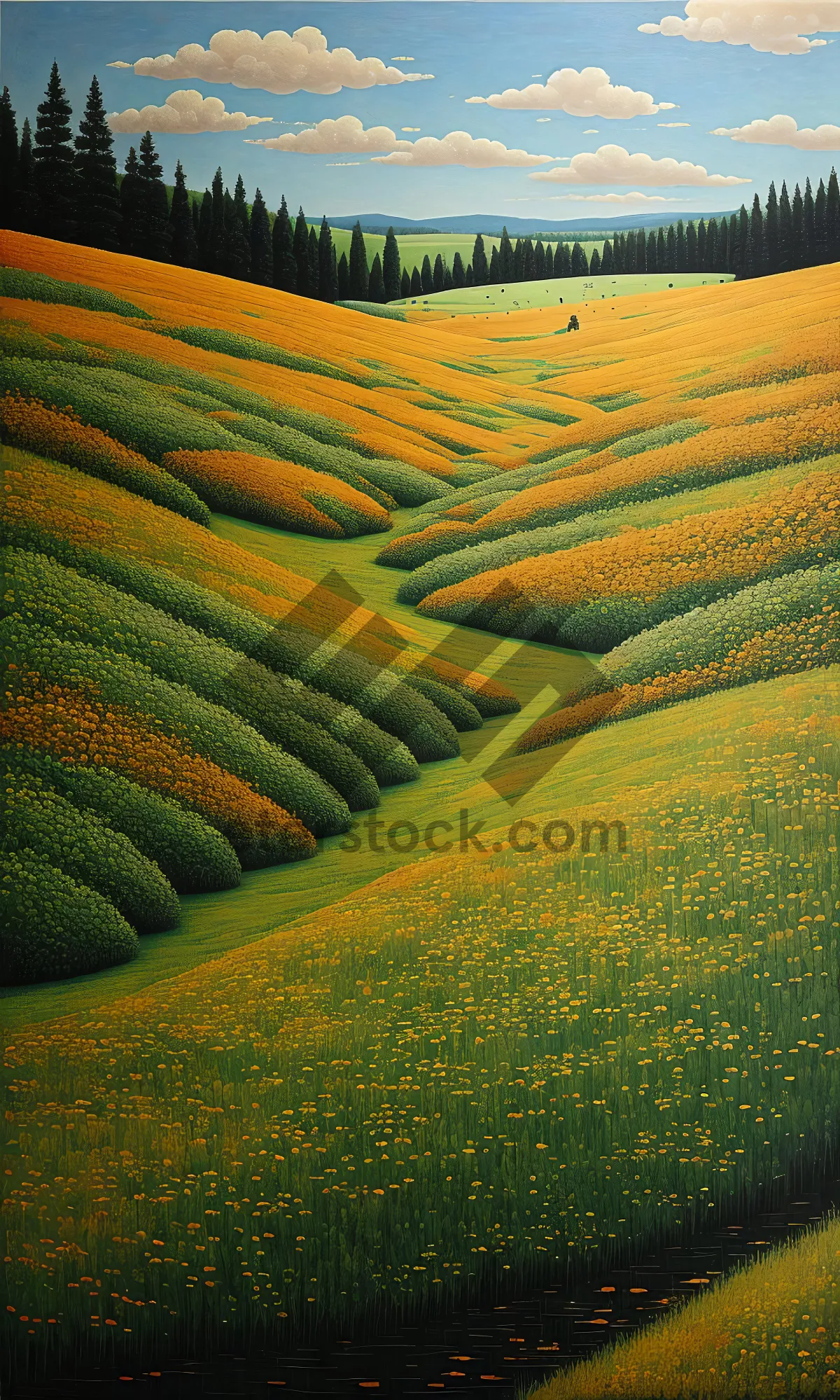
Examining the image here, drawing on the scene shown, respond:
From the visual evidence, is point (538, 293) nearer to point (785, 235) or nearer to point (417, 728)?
point (785, 235)

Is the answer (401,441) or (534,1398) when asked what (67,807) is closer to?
(401,441)

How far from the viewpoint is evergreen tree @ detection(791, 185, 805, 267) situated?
492 cm

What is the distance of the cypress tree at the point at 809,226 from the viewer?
4902 mm

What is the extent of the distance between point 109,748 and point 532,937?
1.92 meters

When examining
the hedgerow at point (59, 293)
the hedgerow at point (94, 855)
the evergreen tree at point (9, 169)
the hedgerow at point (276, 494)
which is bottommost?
the hedgerow at point (94, 855)

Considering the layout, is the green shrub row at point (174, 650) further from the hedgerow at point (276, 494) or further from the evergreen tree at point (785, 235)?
the evergreen tree at point (785, 235)

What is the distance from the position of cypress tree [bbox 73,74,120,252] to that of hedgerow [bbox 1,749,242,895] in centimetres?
266

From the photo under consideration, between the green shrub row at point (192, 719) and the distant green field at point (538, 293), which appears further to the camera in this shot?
the distant green field at point (538, 293)

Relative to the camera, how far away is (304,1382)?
3766 mm

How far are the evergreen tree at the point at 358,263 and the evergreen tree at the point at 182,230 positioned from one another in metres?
0.77

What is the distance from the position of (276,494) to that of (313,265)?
1253 millimetres

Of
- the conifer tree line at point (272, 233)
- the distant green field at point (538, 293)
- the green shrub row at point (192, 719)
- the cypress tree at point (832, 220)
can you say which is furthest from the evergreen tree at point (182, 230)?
the cypress tree at point (832, 220)

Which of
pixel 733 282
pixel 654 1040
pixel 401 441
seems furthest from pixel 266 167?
pixel 654 1040

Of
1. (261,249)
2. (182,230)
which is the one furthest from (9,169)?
(261,249)
